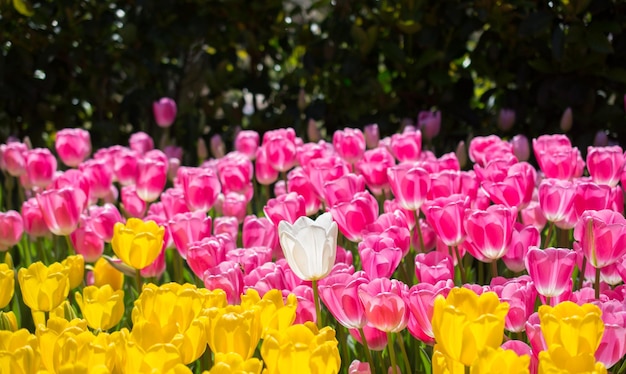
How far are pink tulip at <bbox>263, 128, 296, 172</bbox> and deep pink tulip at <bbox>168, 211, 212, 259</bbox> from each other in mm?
640

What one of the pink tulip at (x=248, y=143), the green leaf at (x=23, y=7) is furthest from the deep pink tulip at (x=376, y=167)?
the green leaf at (x=23, y=7)

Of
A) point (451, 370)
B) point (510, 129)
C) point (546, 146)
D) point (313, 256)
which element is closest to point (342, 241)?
point (546, 146)

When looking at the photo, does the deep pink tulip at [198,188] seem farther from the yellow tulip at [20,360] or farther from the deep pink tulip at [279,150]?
the yellow tulip at [20,360]

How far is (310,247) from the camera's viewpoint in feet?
4.41

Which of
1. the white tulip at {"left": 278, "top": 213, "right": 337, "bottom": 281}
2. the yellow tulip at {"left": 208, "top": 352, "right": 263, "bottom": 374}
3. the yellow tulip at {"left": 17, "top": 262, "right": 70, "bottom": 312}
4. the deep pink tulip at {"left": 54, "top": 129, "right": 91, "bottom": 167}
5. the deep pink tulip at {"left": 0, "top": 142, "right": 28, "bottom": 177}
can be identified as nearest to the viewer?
the yellow tulip at {"left": 208, "top": 352, "right": 263, "bottom": 374}

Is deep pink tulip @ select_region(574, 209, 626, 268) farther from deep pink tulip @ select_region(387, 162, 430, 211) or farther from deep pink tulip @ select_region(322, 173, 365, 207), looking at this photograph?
deep pink tulip @ select_region(322, 173, 365, 207)

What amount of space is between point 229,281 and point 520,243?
535mm

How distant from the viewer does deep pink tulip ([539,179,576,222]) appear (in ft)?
5.56

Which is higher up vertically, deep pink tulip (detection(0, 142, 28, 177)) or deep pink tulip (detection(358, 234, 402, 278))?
deep pink tulip (detection(0, 142, 28, 177))

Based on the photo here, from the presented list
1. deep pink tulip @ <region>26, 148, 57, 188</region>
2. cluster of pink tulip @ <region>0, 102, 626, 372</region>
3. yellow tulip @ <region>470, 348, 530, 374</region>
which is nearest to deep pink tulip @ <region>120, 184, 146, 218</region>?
cluster of pink tulip @ <region>0, 102, 626, 372</region>

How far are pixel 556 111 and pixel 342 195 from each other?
6.32ft

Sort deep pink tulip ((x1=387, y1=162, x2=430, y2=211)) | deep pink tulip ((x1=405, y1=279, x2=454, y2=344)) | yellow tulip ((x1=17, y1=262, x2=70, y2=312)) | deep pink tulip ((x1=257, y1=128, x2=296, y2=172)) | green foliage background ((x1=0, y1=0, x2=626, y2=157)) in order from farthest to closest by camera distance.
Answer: green foliage background ((x1=0, y1=0, x2=626, y2=157)) < deep pink tulip ((x1=257, y1=128, x2=296, y2=172)) < deep pink tulip ((x1=387, y1=162, x2=430, y2=211)) < yellow tulip ((x1=17, y1=262, x2=70, y2=312)) < deep pink tulip ((x1=405, y1=279, x2=454, y2=344))

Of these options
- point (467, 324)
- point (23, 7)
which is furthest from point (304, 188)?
point (23, 7)

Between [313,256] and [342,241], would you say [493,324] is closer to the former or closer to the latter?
[313,256]
